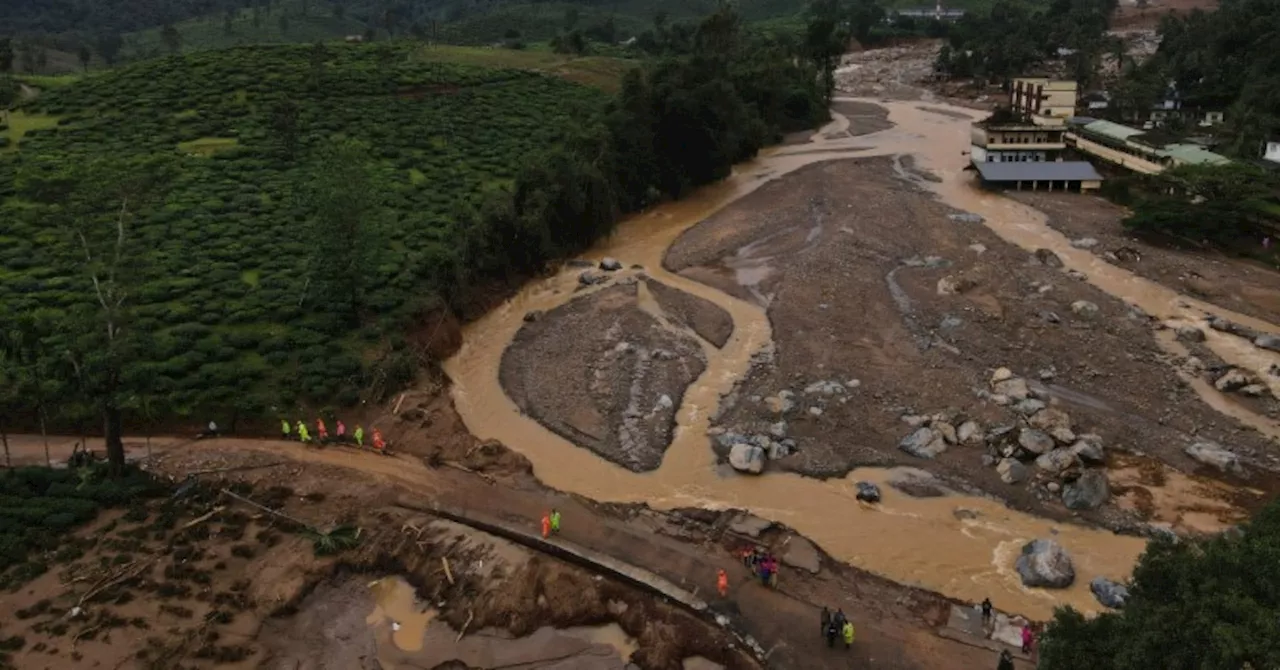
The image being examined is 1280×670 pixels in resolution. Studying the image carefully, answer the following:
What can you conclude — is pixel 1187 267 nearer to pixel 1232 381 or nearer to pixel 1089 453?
pixel 1232 381

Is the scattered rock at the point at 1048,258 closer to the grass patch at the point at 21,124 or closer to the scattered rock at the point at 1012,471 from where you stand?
the scattered rock at the point at 1012,471

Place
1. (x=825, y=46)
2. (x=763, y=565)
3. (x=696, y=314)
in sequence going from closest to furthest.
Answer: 1. (x=763, y=565)
2. (x=696, y=314)
3. (x=825, y=46)

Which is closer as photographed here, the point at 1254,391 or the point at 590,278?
the point at 1254,391

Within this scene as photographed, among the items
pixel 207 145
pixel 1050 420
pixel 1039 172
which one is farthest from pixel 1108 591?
pixel 207 145

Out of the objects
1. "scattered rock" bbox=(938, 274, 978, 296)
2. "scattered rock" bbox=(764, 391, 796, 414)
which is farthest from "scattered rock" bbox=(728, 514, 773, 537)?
"scattered rock" bbox=(938, 274, 978, 296)

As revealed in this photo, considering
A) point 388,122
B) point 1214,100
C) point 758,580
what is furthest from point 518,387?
point 1214,100

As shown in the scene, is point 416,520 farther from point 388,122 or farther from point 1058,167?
point 1058,167

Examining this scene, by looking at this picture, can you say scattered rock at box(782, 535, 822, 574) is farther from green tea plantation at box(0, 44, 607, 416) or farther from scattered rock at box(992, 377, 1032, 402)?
green tea plantation at box(0, 44, 607, 416)
